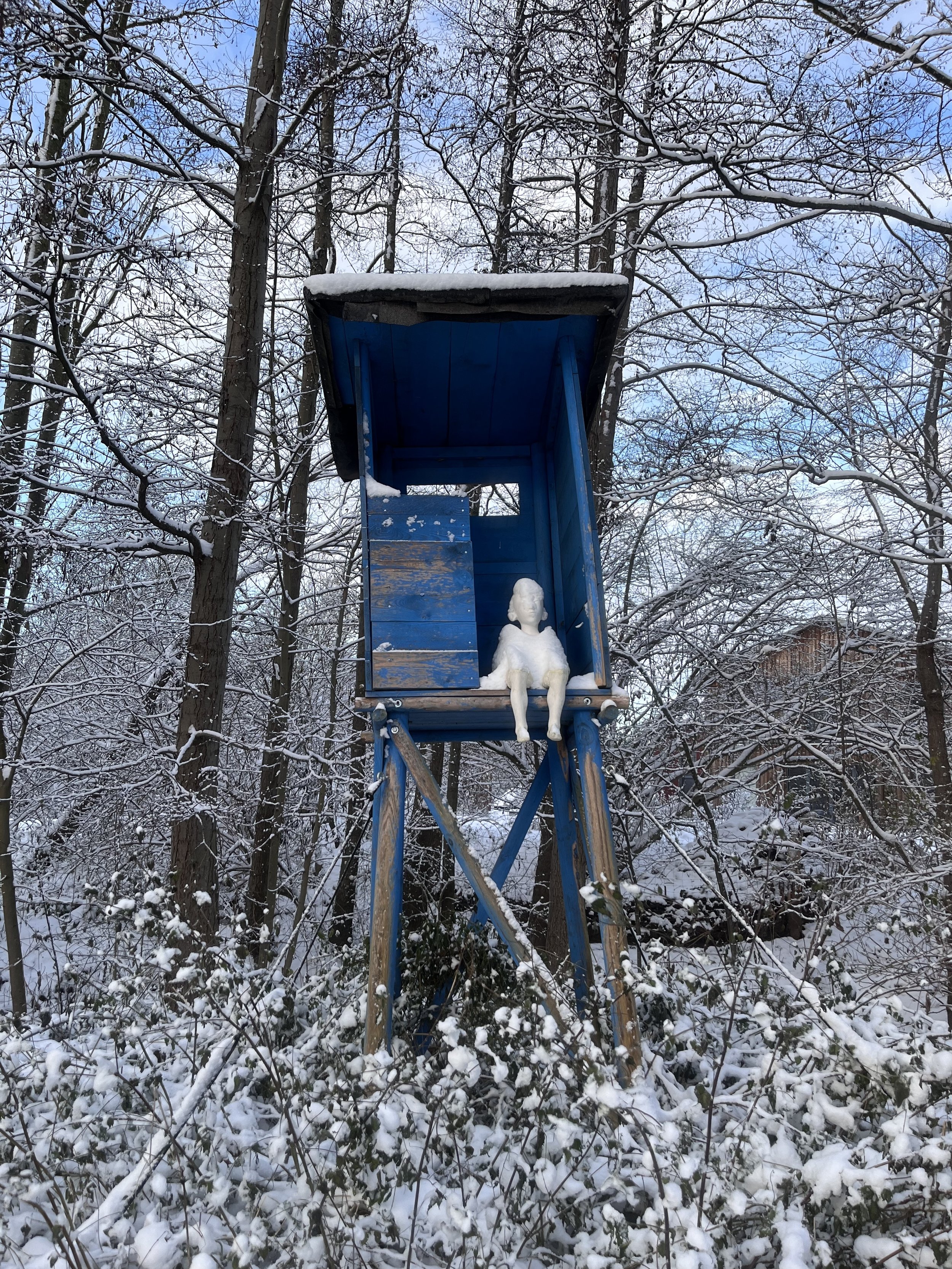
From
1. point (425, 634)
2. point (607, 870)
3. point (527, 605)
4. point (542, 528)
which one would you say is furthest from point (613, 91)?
point (607, 870)

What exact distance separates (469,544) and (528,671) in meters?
0.64

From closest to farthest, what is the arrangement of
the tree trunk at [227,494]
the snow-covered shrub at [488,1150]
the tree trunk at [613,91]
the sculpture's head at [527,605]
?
1. the snow-covered shrub at [488,1150]
2. the sculpture's head at [527,605]
3. the tree trunk at [227,494]
4. the tree trunk at [613,91]

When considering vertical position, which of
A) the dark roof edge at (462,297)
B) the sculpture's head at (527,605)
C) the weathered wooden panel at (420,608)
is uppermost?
the dark roof edge at (462,297)

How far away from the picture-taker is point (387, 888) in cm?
382

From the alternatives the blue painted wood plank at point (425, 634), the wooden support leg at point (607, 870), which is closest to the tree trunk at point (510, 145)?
the blue painted wood plank at point (425, 634)

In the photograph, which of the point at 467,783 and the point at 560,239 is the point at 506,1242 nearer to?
the point at 560,239

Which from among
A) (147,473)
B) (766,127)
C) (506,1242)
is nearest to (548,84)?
(766,127)

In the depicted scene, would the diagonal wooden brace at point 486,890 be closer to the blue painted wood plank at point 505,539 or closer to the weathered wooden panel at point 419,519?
the weathered wooden panel at point 419,519

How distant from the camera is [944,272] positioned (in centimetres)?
656

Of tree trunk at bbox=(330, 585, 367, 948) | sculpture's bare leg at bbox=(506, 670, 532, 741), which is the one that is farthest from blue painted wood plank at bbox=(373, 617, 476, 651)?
tree trunk at bbox=(330, 585, 367, 948)

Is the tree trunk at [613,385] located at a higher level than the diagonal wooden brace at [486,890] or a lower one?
higher

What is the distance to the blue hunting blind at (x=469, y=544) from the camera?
3.81 m

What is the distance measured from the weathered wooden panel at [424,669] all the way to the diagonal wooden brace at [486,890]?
18 cm

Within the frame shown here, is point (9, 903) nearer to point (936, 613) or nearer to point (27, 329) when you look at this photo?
point (27, 329)
